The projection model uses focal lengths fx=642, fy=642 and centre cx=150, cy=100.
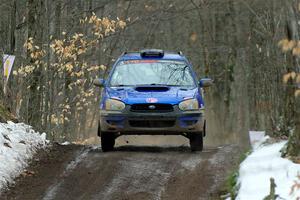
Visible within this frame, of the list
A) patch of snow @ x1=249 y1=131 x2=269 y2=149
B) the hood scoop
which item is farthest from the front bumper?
→ patch of snow @ x1=249 y1=131 x2=269 y2=149

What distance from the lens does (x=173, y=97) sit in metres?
12.4

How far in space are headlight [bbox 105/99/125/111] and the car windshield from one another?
0.88 metres

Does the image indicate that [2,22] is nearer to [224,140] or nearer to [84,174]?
[84,174]

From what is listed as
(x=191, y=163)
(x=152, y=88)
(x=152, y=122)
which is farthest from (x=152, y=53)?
(x=191, y=163)

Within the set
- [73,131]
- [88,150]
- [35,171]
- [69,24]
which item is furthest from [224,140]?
[35,171]

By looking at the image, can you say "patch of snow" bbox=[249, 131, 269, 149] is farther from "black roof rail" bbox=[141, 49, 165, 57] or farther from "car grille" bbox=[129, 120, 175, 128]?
"black roof rail" bbox=[141, 49, 165, 57]

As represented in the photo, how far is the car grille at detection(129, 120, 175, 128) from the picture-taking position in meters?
12.4

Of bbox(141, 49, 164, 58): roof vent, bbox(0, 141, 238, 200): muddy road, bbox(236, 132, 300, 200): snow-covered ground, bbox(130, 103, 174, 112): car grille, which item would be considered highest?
bbox(141, 49, 164, 58): roof vent

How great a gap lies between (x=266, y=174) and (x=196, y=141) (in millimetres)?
4676

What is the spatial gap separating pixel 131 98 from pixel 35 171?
247 centimetres

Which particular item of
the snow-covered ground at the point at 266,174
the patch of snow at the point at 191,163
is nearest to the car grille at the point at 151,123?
the patch of snow at the point at 191,163

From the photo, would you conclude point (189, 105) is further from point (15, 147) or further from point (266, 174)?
point (266, 174)

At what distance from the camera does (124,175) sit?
33.9 feet

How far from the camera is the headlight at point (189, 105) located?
12.3 metres
